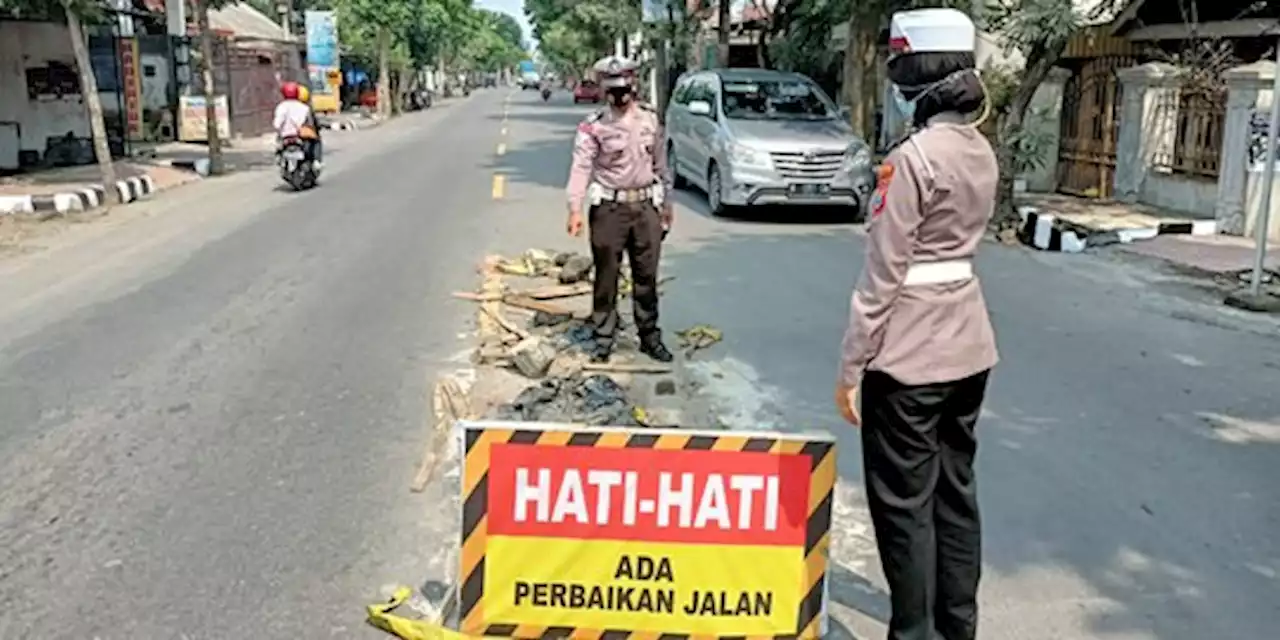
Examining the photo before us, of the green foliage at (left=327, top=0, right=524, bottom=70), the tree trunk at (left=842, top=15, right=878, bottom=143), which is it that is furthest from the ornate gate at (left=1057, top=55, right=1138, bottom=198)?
the green foliage at (left=327, top=0, right=524, bottom=70)

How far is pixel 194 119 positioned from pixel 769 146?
18.7m

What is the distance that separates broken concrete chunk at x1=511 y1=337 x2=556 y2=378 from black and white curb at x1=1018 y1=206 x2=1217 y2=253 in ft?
22.8

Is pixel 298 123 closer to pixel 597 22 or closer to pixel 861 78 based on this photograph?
pixel 861 78

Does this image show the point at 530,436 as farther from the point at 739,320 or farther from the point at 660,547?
the point at 739,320

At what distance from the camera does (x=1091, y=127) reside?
16734 millimetres

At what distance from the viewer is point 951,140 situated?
3.32 meters

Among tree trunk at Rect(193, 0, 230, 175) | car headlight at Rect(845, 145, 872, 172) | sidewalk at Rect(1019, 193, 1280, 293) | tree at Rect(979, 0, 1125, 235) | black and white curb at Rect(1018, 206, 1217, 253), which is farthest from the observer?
tree trunk at Rect(193, 0, 230, 175)

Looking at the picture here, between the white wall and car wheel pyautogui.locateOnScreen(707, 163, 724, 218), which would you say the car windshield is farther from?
the white wall

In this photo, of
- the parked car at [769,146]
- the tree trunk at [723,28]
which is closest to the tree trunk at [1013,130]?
the parked car at [769,146]

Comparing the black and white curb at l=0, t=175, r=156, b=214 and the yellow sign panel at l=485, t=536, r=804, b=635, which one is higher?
the yellow sign panel at l=485, t=536, r=804, b=635

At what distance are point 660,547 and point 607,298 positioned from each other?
12.5 feet

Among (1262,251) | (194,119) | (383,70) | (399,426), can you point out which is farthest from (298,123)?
(383,70)

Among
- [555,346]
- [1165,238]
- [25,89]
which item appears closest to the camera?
[555,346]

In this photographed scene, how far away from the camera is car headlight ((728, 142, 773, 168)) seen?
13648mm
